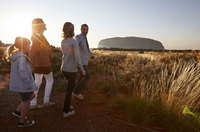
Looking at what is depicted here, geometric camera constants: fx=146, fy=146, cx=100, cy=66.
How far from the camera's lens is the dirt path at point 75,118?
292cm

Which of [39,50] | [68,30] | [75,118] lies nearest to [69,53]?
[68,30]

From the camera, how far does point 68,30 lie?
2.94 meters

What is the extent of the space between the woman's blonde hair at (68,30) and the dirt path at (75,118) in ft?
6.11

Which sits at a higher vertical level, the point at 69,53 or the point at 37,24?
the point at 37,24

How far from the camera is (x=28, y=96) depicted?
2723 millimetres

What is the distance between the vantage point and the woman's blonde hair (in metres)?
2.95

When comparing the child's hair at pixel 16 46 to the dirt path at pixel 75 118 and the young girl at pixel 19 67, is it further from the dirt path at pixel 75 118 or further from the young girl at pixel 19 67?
the dirt path at pixel 75 118

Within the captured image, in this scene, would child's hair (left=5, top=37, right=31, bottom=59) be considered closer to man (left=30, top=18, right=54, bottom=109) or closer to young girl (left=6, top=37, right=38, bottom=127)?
young girl (left=6, top=37, right=38, bottom=127)

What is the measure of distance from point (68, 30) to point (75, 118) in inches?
77.9

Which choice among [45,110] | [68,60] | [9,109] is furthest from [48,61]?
[9,109]

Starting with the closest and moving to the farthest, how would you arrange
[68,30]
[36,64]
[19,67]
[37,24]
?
[19,67], [68,30], [37,24], [36,64]

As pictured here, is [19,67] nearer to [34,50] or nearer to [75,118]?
[34,50]

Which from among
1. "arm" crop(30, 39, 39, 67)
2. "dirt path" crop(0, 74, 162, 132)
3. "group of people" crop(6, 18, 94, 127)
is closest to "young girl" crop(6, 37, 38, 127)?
"group of people" crop(6, 18, 94, 127)

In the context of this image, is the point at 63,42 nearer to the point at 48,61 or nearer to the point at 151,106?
the point at 48,61
